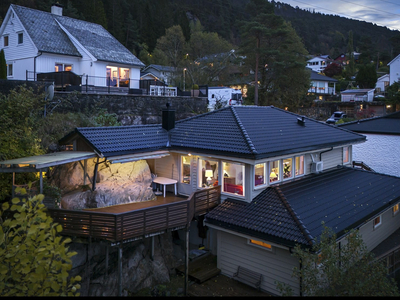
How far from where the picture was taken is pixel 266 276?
490 inches

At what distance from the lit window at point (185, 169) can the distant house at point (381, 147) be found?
52.3 ft

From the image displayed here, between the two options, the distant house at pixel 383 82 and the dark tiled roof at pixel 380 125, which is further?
the distant house at pixel 383 82

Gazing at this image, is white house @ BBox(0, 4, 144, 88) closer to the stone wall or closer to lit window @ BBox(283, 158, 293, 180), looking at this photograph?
the stone wall

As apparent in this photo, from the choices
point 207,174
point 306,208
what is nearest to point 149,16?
point 207,174

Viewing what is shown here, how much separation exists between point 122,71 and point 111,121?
1128 cm

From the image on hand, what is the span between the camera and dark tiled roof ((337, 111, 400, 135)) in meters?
24.5

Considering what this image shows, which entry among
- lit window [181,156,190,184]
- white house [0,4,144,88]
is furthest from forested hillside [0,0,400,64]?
lit window [181,156,190,184]

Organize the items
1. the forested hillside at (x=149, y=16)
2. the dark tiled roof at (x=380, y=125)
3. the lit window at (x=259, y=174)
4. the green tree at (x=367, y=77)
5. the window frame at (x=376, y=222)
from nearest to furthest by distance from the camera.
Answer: the lit window at (x=259, y=174), the window frame at (x=376, y=222), the dark tiled roof at (x=380, y=125), the forested hillside at (x=149, y=16), the green tree at (x=367, y=77)

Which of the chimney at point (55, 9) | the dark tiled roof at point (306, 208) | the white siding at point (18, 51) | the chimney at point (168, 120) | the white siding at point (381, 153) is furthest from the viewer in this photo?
the chimney at point (55, 9)

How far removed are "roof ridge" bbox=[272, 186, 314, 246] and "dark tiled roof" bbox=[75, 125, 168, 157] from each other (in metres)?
5.49

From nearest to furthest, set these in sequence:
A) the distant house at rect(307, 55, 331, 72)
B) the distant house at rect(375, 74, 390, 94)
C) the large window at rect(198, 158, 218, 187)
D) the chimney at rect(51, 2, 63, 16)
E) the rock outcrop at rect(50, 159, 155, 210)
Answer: the rock outcrop at rect(50, 159, 155, 210) → the large window at rect(198, 158, 218, 187) → the chimney at rect(51, 2, 63, 16) → the distant house at rect(375, 74, 390, 94) → the distant house at rect(307, 55, 331, 72)

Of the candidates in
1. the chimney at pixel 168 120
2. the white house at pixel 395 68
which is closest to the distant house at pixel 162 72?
the chimney at pixel 168 120

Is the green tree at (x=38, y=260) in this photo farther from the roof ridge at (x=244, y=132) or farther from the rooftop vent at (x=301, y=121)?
the rooftop vent at (x=301, y=121)

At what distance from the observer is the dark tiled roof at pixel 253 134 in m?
14.1
